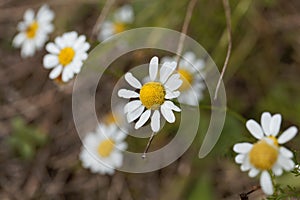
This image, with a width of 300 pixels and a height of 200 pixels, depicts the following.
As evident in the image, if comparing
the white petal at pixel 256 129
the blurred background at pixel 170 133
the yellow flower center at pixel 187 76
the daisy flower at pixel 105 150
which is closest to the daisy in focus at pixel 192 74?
the yellow flower center at pixel 187 76

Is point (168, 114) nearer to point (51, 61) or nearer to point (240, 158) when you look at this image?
point (240, 158)

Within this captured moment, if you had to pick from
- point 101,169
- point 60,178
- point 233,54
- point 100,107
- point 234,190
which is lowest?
point 60,178

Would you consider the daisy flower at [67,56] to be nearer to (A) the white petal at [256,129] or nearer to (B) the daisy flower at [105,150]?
(B) the daisy flower at [105,150]

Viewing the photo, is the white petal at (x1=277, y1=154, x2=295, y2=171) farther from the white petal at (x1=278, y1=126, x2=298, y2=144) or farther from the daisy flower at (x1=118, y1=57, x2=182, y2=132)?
the daisy flower at (x1=118, y1=57, x2=182, y2=132)

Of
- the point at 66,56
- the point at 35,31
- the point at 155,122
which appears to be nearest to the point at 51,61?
the point at 66,56

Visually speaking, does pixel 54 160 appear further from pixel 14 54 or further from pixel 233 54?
pixel 233 54

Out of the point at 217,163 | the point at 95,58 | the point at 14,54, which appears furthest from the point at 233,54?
the point at 14,54

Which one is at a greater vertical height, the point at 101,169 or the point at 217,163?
the point at 217,163
